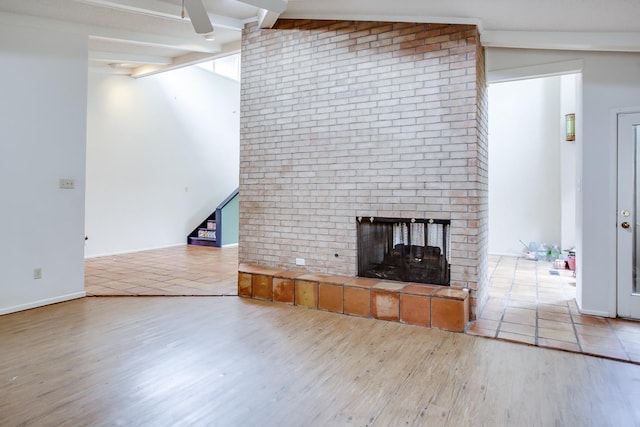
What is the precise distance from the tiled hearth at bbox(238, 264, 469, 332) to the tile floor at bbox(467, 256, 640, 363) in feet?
0.88

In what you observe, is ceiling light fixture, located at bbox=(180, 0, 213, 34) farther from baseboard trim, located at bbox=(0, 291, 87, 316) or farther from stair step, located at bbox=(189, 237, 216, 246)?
stair step, located at bbox=(189, 237, 216, 246)

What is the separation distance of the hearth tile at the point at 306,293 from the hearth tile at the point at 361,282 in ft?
1.13

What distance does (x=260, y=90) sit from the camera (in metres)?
4.41

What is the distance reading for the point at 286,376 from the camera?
92.9 inches

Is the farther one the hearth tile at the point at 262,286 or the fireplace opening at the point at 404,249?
the hearth tile at the point at 262,286

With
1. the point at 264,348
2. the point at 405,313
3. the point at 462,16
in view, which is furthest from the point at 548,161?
the point at 264,348

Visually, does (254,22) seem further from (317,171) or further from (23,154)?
(23,154)

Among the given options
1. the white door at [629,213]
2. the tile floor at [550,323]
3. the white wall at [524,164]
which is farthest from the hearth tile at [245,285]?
the white wall at [524,164]

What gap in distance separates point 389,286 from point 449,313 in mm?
592

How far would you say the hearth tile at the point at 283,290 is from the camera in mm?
3910

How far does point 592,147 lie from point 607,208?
0.58 m

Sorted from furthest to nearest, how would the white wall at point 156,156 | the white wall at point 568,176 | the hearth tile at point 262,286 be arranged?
the white wall at point 156,156, the white wall at point 568,176, the hearth tile at point 262,286

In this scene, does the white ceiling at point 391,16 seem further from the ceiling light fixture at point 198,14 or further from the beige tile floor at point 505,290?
the beige tile floor at point 505,290

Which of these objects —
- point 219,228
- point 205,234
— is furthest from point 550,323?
point 205,234
